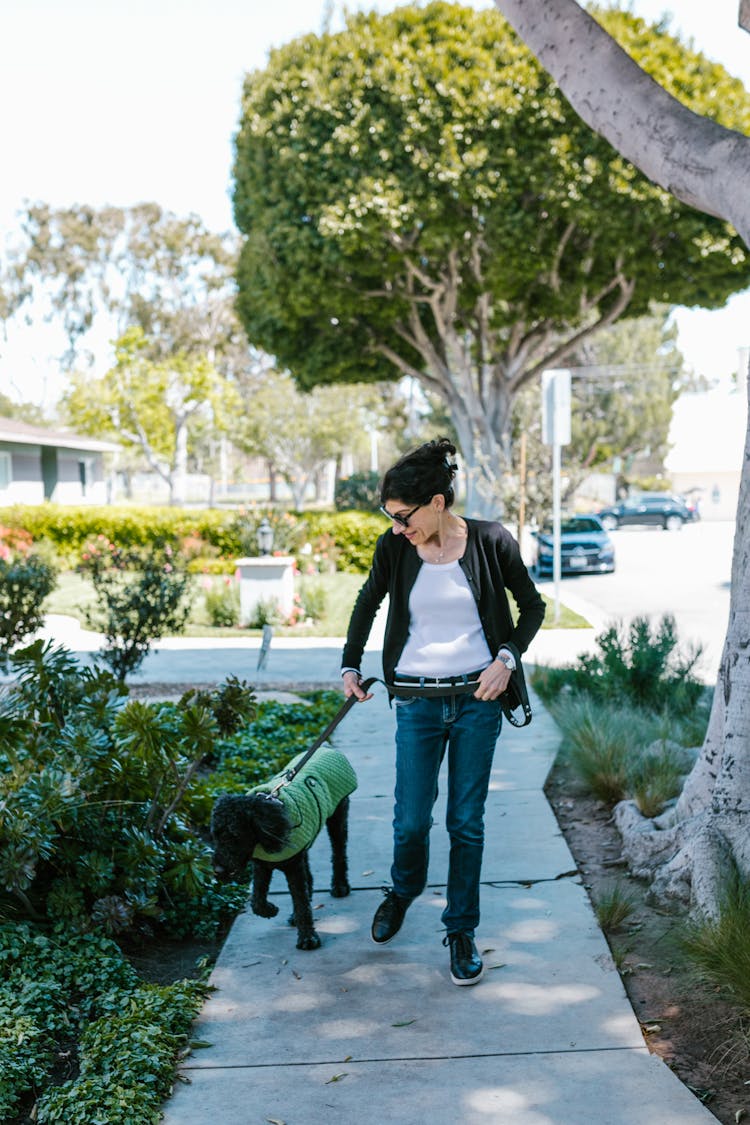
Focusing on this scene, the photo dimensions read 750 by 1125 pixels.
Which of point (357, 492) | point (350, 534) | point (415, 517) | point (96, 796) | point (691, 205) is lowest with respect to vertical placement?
point (96, 796)

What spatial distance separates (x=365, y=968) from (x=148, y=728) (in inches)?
52.2

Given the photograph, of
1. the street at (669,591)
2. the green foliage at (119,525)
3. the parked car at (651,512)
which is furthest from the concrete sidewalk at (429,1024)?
the parked car at (651,512)

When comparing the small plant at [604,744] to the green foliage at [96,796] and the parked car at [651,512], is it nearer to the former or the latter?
the green foliage at [96,796]

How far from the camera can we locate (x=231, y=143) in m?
26.3

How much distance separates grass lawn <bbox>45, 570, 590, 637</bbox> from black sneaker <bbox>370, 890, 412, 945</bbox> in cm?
745

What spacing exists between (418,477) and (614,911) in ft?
6.48

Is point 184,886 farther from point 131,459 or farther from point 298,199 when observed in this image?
point 131,459

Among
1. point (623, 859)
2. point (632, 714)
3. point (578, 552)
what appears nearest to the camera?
point (623, 859)

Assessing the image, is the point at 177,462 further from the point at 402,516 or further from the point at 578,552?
the point at 402,516

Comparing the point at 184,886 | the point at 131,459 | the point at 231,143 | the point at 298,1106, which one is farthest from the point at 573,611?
the point at 131,459

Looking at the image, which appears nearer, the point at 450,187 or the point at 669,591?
the point at 669,591

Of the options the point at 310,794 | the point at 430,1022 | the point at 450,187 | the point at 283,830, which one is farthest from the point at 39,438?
the point at 430,1022

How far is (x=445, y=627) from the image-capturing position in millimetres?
3898

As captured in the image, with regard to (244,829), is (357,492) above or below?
above
